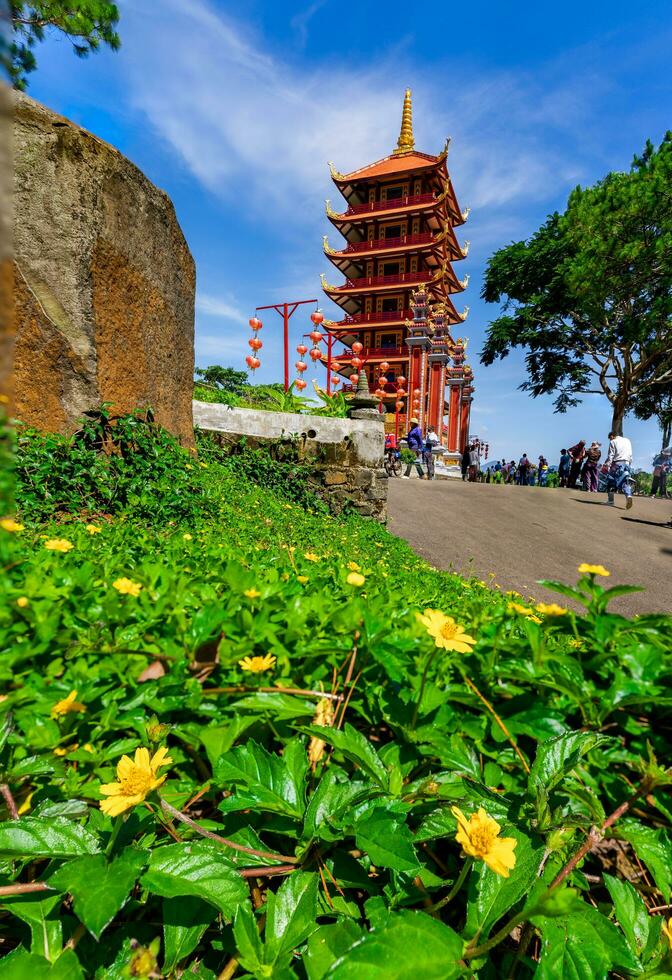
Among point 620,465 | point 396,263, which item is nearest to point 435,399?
point 396,263

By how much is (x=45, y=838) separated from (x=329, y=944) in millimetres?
360

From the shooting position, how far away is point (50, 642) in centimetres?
104

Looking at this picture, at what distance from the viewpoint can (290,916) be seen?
54cm

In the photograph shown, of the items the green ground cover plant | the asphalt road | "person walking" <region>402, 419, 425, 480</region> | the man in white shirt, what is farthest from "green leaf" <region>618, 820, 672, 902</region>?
"person walking" <region>402, 419, 425, 480</region>

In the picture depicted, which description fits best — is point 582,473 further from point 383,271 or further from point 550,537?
point 383,271

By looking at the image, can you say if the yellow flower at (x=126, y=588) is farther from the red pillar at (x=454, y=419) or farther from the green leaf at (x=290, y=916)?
the red pillar at (x=454, y=419)

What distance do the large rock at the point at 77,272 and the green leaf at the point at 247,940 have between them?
2858 millimetres

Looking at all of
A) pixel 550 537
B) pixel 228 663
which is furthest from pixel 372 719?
pixel 550 537

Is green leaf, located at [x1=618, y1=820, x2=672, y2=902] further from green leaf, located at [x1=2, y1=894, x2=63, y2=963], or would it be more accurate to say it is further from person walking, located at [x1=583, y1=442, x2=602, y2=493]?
person walking, located at [x1=583, y1=442, x2=602, y2=493]

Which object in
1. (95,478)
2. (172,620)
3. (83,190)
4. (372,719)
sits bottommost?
(372,719)

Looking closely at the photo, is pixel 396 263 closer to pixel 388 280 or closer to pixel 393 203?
pixel 388 280

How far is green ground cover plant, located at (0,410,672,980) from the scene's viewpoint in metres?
0.51

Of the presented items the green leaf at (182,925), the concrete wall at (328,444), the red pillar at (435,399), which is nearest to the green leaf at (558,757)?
the green leaf at (182,925)

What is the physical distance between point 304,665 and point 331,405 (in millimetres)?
7816
